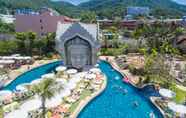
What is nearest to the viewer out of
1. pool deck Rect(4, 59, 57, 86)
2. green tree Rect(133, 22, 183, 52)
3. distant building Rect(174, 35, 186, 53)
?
pool deck Rect(4, 59, 57, 86)

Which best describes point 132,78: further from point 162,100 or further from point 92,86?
point 162,100

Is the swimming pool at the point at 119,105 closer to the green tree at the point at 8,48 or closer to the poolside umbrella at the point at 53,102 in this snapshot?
the poolside umbrella at the point at 53,102

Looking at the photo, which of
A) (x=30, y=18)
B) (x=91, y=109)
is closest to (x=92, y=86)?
(x=91, y=109)

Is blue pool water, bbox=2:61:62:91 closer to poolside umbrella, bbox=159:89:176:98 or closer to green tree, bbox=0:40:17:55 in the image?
green tree, bbox=0:40:17:55

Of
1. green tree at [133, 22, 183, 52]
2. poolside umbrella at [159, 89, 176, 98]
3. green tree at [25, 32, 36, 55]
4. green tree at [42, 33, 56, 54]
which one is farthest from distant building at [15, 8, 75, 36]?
poolside umbrella at [159, 89, 176, 98]

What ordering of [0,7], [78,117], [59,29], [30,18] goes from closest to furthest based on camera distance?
[78,117] < [59,29] < [30,18] < [0,7]

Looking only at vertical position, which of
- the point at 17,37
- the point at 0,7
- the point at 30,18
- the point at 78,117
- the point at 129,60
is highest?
the point at 0,7
